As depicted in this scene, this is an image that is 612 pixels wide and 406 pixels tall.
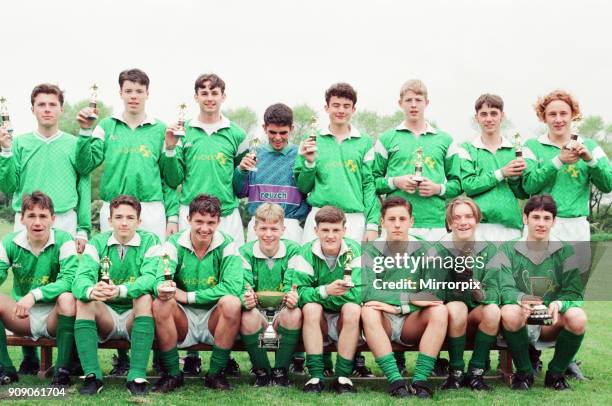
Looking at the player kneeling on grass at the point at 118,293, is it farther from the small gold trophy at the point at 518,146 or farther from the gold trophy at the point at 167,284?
the small gold trophy at the point at 518,146

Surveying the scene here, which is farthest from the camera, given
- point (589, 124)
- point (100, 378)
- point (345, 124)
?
point (589, 124)

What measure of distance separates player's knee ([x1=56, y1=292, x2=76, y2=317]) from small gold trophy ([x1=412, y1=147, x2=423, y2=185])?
3.12 meters

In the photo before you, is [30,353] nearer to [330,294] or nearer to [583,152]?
[330,294]

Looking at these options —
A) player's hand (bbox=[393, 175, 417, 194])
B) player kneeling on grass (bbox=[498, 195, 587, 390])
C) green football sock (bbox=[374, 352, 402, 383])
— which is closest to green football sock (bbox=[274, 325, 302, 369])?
green football sock (bbox=[374, 352, 402, 383])

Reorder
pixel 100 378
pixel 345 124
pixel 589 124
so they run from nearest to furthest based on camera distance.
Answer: pixel 100 378
pixel 345 124
pixel 589 124

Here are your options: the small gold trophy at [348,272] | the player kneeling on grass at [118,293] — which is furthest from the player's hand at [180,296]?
the small gold trophy at [348,272]

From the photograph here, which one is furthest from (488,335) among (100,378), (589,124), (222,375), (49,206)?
(589,124)

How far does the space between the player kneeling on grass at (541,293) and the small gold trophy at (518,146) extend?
2.58 feet

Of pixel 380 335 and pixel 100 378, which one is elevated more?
pixel 380 335

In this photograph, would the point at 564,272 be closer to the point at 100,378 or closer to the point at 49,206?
the point at 100,378

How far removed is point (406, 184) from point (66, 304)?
3128mm

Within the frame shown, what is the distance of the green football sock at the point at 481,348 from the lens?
19.4 feet

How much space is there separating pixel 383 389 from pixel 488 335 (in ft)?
3.10

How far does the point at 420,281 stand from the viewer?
600 centimetres
